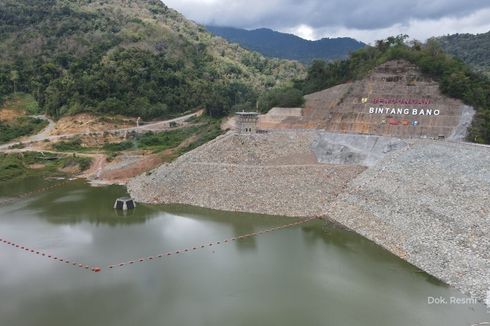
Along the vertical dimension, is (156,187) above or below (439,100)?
below

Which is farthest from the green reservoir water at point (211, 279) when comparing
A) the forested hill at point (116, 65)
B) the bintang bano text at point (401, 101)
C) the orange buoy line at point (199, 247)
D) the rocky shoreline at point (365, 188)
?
the forested hill at point (116, 65)

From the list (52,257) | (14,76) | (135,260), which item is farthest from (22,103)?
(135,260)

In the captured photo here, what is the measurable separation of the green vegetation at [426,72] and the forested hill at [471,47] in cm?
6132

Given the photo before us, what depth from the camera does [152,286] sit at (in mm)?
22703

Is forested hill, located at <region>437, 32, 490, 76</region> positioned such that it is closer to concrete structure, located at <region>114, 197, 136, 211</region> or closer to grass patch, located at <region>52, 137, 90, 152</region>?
grass patch, located at <region>52, 137, 90, 152</region>

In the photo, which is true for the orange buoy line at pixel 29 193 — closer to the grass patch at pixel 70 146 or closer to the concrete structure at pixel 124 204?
the grass patch at pixel 70 146

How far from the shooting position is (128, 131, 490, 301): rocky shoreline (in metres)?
24.4

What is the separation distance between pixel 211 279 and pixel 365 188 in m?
15.2

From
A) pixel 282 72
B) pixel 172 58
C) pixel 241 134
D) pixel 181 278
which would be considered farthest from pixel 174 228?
pixel 282 72

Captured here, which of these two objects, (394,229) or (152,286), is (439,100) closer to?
(394,229)

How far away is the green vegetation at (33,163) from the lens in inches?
1903

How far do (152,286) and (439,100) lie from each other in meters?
32.2

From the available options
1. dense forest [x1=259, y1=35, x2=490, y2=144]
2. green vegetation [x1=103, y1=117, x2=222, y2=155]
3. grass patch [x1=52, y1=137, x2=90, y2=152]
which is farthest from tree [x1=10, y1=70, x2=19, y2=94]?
dense forest [x1=259, y1=35, x2=490, y2=144]

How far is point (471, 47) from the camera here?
406 feet
